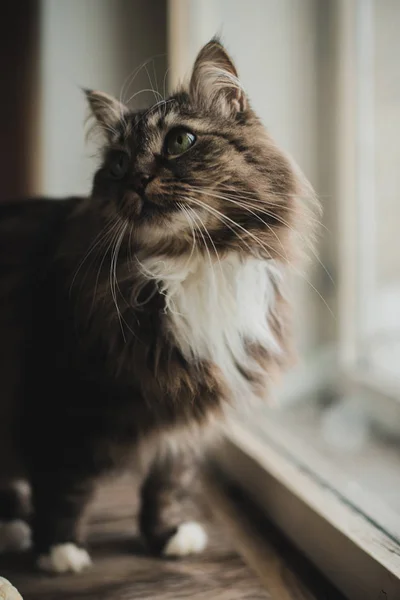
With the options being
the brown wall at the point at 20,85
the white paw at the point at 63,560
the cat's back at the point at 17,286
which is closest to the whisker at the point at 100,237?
the cat's back at the point at 17,286

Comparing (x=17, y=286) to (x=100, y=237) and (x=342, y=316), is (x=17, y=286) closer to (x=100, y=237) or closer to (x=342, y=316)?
(x=100, y=237)

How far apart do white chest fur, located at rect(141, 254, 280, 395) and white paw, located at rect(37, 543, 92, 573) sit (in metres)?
0.42

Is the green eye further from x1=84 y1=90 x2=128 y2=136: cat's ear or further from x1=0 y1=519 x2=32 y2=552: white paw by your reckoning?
x1=0 y1=519 x2=32 y2=552: white paw

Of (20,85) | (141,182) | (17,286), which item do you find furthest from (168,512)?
(20,85)

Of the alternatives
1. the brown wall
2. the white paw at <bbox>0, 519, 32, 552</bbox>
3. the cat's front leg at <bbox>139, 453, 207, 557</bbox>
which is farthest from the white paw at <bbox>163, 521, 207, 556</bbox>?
the brown wall

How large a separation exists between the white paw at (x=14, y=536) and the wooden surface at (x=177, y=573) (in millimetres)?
35

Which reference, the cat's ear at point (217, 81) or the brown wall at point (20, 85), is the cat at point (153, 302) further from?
the brown wall at point (20, 85)

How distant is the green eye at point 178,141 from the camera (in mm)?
1006

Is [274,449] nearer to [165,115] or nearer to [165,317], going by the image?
[165,317]

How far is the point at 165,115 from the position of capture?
1033mm

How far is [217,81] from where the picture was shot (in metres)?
1.02

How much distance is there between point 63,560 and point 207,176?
0.72 meters

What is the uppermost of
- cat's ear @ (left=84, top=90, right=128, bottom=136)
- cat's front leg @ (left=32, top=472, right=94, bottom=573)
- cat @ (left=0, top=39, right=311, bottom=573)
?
cat's ear @ (left=84, top=90, right=128, bottom=136)

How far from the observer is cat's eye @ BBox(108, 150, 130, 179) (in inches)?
41.9
